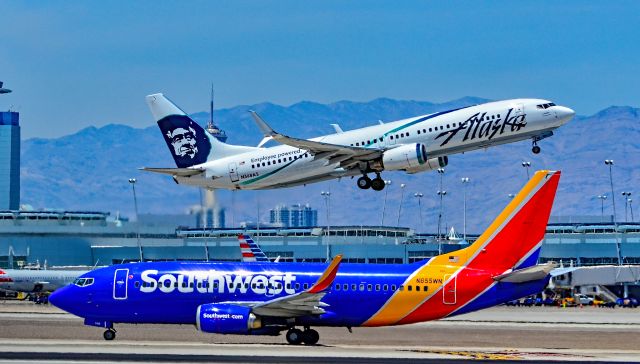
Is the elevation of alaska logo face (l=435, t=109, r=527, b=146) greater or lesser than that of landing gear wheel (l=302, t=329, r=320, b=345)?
greater

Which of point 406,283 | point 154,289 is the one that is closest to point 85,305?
point 154,289

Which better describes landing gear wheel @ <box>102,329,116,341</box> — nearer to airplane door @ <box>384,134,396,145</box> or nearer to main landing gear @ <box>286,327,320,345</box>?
main landing gear @ <box>286,327,320,345</box>

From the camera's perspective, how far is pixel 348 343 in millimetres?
67500

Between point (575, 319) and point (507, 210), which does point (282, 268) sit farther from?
point (575, 319)

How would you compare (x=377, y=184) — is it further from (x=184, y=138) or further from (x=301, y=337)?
(x=301, y=337)

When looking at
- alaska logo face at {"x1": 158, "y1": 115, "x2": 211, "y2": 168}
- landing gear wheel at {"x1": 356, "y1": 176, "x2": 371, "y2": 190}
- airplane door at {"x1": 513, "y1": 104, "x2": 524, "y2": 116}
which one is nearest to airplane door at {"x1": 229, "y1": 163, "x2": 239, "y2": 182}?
alaska logo face at {"x1": 158, "y1": 115, "x2": 211, "y2": 168}

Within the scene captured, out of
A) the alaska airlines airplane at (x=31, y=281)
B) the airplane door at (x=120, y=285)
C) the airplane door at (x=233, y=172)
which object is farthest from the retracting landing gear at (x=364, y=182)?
the alaska airlines airplane at (x=31, y=281)

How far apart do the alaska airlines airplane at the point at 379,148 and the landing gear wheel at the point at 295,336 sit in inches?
579

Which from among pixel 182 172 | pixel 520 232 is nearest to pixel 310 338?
A: pixel 520 232

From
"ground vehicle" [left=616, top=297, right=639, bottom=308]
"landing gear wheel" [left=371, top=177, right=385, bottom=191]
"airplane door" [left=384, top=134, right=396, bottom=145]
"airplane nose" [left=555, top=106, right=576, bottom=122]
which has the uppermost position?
"airplane nose" [left=555, top=106, right=576, bottom=122]

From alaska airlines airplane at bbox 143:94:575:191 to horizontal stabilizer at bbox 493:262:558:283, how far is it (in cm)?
1434

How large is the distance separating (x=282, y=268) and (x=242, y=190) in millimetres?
19856

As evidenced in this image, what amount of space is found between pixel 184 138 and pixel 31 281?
193ft

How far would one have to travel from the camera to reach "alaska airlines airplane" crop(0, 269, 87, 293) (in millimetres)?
142375
